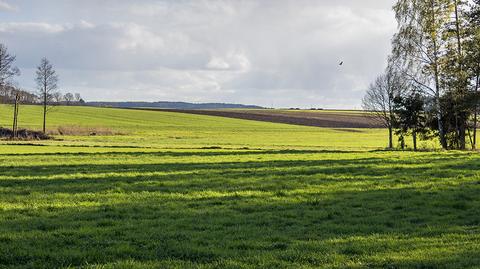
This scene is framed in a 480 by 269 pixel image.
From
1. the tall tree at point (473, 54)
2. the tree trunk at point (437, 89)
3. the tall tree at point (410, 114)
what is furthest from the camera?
the tall tree at point (410, 114)

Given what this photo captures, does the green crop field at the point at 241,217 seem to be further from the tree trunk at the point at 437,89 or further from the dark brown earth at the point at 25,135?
the dark brown earth at the point at 25,135

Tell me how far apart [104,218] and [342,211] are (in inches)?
249

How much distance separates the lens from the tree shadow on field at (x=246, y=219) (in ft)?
29.8

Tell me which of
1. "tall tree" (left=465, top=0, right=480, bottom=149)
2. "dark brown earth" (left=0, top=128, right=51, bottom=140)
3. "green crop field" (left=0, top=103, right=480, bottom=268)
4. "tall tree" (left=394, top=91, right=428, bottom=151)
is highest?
"tall tree" (left=465, top=0, right=480, bottom=149)

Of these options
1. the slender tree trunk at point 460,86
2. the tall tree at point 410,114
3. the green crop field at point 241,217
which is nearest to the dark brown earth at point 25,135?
the tall tree at point 410,114

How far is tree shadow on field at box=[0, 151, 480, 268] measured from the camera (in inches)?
357

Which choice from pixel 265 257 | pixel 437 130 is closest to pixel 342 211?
pixel 265 257

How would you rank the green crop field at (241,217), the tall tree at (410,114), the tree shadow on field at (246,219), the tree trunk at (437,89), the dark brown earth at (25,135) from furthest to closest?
the dark brown earth at (25,135) → the tall tree at (410,114) → the tree trunk at (437,89) → the tree shadow on field at (246,219) → the green crop field at (241,217)

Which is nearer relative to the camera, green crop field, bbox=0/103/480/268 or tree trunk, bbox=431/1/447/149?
green crop field, bbox=0/103/480/268

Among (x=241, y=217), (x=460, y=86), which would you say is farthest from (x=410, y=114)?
(x=241, y=217)

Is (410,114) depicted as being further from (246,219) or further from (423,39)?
(246,219)

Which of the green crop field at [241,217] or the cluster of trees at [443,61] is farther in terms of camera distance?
the cluster of trees at [443,61]

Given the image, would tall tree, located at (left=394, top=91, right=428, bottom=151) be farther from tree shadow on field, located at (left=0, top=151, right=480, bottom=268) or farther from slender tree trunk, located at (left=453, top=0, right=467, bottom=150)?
tree shadow on field, located at (left=0, top=151, right=480, bottom=268)

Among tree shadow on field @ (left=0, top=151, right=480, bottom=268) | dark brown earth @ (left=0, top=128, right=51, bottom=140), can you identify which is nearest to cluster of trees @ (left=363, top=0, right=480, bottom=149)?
tree shadow on field @ (left=0, top=151, right=480, bottom=268)
